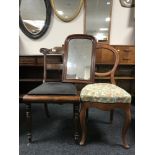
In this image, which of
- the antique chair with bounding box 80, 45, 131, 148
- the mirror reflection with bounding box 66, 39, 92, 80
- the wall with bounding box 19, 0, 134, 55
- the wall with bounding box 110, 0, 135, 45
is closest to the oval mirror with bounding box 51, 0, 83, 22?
the wall with bounding box 19, 0, 134, 55

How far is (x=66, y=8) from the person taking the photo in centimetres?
286

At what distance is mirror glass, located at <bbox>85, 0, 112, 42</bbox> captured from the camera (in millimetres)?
2832

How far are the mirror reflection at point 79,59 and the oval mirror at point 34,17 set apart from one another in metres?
1.12

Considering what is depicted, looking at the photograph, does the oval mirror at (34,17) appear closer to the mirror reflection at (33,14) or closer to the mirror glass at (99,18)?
the mirror reflection at (33,14)

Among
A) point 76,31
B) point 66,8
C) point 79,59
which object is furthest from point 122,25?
point 79,59

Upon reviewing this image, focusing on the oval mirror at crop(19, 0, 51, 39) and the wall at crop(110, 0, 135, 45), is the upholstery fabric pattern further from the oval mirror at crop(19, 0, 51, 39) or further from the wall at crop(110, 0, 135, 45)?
the oval mirror at crop(19, 0, 51, 39)

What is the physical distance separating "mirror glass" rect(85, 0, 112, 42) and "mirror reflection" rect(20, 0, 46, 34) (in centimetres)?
73

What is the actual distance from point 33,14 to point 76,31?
2.47ft

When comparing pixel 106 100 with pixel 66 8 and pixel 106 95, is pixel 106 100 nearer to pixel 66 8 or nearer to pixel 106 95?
pixel 106 95

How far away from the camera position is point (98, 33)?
288 centimetres

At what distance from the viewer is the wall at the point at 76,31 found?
9.50ft
